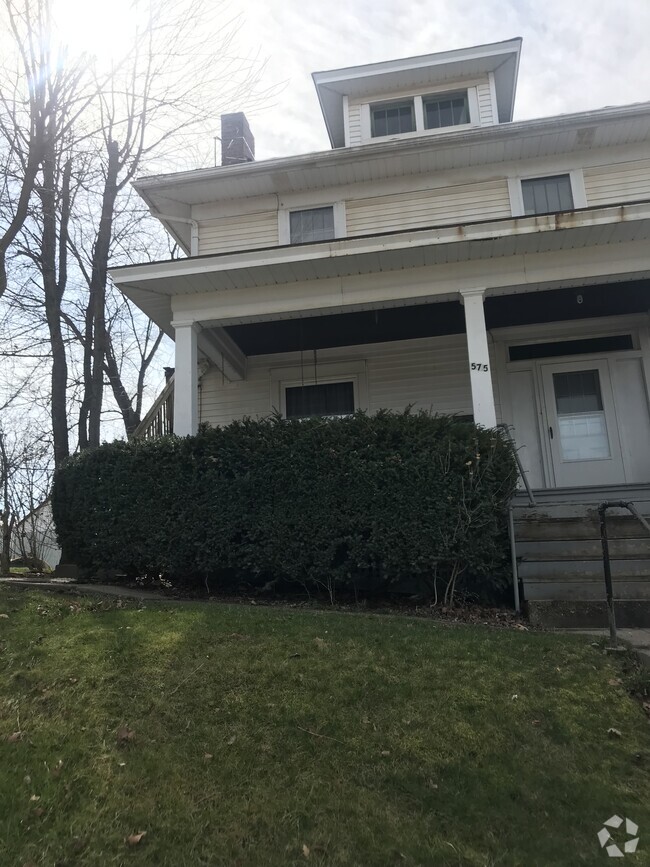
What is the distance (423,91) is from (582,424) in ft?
23.0

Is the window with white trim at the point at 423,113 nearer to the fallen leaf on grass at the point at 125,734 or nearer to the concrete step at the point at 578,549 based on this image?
the concrete step at the point at 578,549

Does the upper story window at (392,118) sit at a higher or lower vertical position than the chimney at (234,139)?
lower

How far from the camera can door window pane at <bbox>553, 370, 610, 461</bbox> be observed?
30.8 ft

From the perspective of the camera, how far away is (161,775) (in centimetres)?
283

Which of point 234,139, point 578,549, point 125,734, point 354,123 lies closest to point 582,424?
point 578,549

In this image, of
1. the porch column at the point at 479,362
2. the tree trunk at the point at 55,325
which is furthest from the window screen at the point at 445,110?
the tree trunk at the point at 55,325

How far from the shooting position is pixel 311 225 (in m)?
10.3

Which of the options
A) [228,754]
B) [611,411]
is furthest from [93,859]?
[611,411]

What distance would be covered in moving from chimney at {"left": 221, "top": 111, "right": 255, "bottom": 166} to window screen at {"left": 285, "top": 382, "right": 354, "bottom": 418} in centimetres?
561

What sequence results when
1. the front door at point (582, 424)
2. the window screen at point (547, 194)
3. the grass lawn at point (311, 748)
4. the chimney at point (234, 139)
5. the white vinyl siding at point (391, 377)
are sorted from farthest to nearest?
the chimney at point (234, 139) → the white vinyl siding at point (391, 377) → the window screen at point (547, 194) → the front door at point (582, 424) → the grass lawn at point (311, 748)

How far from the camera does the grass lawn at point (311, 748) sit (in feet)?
8.06

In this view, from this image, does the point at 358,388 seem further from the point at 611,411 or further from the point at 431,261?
the point at 611,411

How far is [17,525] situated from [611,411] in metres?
9.79

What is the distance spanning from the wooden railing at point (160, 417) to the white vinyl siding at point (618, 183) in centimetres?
787
